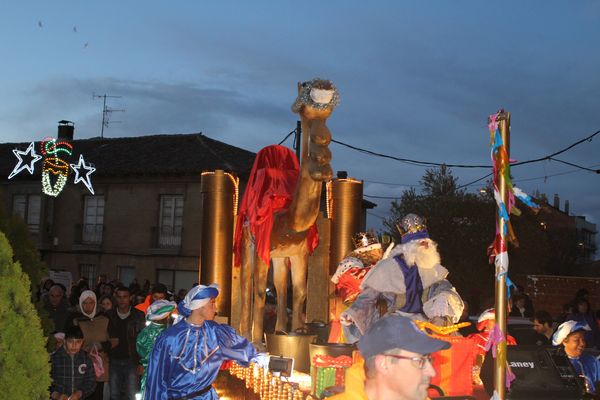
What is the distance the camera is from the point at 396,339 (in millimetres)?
3375

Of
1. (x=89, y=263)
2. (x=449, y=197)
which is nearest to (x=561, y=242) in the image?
(x=449, y=197)

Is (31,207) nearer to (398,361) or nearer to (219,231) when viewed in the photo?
(219,231)

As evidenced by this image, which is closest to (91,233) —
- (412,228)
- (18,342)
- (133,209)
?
(133,209)

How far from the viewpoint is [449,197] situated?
102 ft

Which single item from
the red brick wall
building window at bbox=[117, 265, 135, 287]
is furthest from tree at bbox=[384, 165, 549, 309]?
building window at bbox=[117, 265, 135, 287]

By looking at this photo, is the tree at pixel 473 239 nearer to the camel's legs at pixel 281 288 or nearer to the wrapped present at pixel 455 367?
the camel's legs at pixel 281 288

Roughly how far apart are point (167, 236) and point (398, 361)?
1146 inches

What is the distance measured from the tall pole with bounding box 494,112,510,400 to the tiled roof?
25424 millimetres

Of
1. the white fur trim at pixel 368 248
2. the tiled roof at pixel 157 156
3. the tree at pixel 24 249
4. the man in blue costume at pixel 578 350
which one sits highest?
the tiled roof at pixel 157 156

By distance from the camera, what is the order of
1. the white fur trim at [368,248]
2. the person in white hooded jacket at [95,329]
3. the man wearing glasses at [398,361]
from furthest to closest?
the person in white hooded jacket at [95,329] < the white fur trim at [368,248] < the man wearing glasses at [398,361]

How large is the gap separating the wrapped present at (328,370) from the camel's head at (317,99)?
9.98 feet

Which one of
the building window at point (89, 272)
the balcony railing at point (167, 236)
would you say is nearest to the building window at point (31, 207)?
the building window at point (89, 272)

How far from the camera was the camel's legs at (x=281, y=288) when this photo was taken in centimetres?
1060

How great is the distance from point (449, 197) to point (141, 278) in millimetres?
12762
